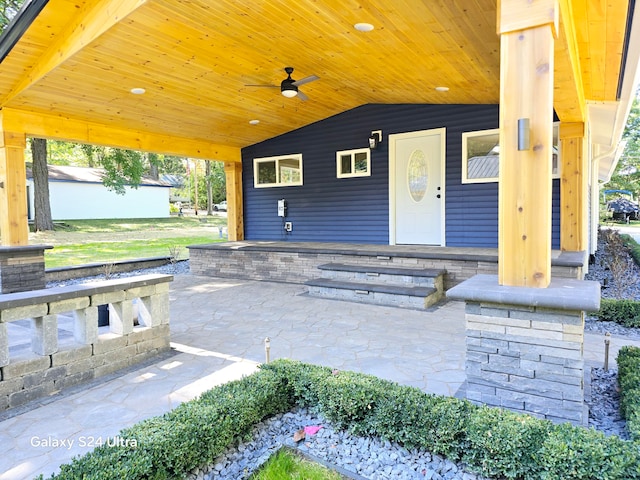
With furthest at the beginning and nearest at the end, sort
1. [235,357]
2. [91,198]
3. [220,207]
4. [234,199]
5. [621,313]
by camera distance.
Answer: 1. [220,207]
2. [91,198]
3. [234,199]
4. [621,313]
5. [235,357]

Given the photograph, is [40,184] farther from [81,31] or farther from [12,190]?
[81,31]

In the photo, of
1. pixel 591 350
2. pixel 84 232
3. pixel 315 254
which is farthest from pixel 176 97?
pixel 84 232

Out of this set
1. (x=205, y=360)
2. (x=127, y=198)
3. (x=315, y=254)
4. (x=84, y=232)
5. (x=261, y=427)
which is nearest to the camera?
(x=261, y=427)

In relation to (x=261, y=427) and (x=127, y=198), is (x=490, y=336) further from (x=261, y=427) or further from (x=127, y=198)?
(x=127, y=198)

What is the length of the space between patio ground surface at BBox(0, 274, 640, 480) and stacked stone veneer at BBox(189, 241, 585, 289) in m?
0.69

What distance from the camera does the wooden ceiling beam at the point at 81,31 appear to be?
409cm

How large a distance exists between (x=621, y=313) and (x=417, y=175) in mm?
3981

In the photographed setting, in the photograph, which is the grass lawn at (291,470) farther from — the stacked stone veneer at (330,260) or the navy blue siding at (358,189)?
the navy blue siding at (358,189)

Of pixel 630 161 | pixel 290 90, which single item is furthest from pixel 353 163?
pixel 630 161

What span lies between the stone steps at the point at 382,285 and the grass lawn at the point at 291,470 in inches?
138

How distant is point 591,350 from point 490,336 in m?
2.06

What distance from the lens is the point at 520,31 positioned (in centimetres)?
221

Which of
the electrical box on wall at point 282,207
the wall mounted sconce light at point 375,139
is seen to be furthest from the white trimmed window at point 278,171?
the wall mounted sconce light at point 375,139

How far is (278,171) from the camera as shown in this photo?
9.46 m
